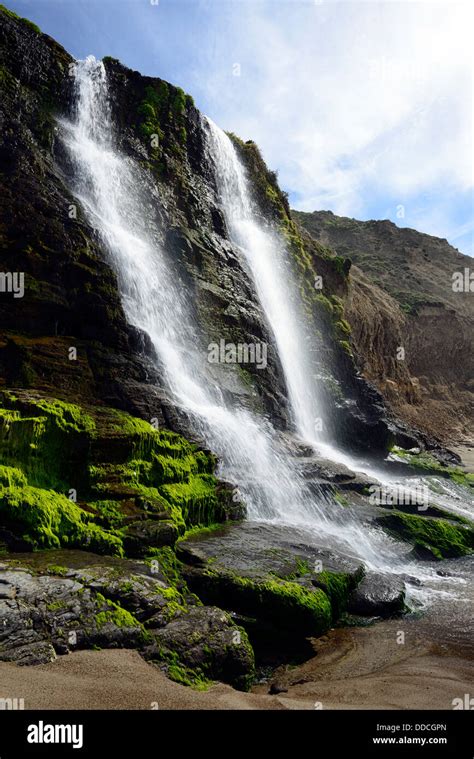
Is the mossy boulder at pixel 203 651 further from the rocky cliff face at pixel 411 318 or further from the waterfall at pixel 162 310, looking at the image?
the rocky cliff face at pixel 411 318

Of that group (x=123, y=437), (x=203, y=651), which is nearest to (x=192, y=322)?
(x=123, y=437)

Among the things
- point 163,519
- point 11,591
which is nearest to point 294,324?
point 163,519

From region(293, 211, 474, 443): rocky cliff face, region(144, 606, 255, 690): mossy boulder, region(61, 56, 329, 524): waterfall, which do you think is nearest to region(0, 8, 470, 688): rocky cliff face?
region(144, 606, 255, 690): mossy boulder

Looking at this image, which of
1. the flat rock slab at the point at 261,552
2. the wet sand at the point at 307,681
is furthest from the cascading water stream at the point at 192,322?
the wet sand at the point at 307,681

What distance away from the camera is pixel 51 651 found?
5.50m

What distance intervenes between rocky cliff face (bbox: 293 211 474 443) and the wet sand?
2841 cm

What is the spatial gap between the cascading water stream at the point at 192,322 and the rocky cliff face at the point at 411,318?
11927 mm

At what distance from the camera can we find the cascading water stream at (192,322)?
13.2m

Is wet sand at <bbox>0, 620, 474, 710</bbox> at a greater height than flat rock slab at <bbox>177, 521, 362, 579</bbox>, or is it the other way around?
flat rock slab at <bbox>177, 521, 362, 579</bbox>

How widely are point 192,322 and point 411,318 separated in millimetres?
42810

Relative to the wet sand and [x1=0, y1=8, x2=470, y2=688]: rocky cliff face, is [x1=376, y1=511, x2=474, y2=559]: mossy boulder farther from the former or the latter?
the wet sand

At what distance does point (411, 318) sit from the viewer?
55531mm

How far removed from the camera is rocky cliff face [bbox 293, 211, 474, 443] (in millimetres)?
43469

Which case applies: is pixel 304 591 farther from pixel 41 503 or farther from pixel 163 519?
pixel 41 503
